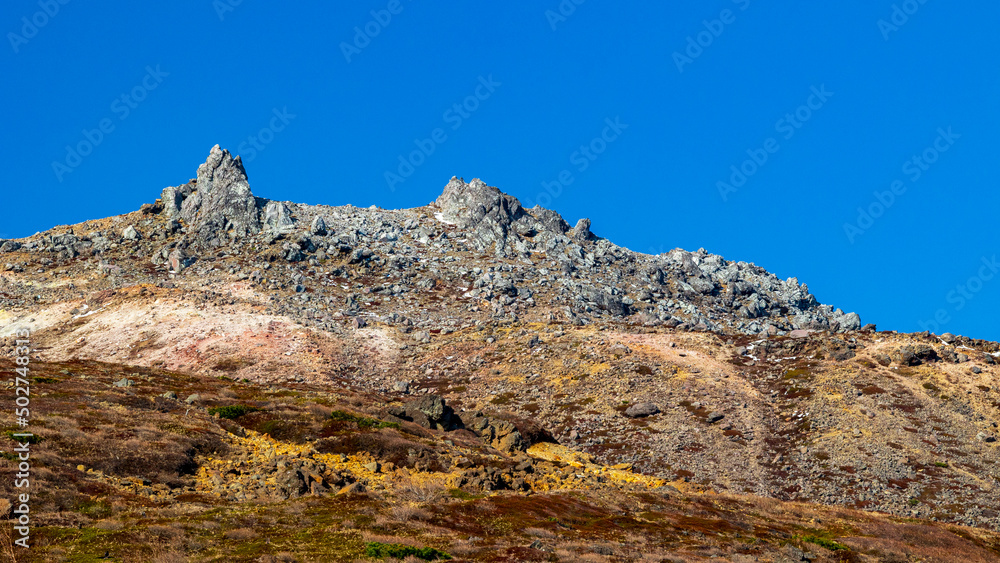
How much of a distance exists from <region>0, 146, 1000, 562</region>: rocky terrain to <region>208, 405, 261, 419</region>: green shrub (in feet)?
0.70

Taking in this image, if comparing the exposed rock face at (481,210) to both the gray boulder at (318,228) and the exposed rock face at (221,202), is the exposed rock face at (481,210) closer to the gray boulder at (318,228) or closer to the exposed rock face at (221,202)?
the gray boulder at (318,228)

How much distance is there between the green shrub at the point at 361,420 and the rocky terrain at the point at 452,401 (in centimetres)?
48

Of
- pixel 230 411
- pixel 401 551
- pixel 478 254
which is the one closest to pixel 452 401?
pixel 230 411

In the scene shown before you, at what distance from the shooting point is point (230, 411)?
54406 millimetres

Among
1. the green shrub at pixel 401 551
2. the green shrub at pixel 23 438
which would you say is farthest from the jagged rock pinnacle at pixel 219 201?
the green shrub at pixel 401 551

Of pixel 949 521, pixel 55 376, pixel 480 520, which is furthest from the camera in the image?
pixel 55 376

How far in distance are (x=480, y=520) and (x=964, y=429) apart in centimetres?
5504

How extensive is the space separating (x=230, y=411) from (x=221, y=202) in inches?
3542

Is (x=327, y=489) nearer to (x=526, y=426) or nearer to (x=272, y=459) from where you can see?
(x=272, y=459)

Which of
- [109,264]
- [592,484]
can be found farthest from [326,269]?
[592,484]

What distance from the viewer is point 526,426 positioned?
67625mm

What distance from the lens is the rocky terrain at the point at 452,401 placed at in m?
34.4

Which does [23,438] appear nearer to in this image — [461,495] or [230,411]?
[230,411]

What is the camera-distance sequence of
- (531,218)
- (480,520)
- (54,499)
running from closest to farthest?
(54,499), (480,520), (531,218)
